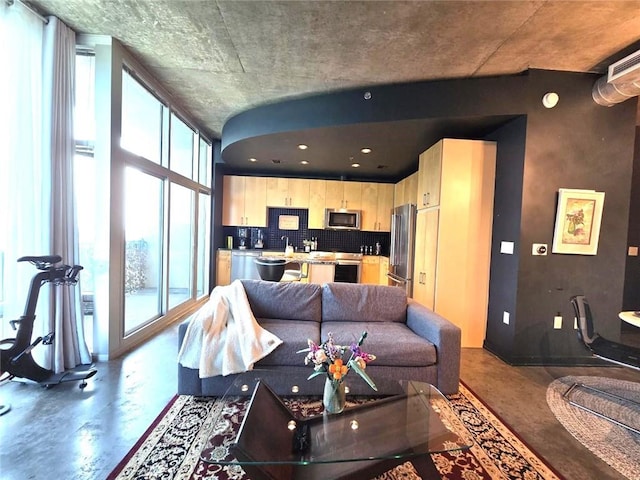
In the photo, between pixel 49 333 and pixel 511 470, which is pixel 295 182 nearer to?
pixel 49 333

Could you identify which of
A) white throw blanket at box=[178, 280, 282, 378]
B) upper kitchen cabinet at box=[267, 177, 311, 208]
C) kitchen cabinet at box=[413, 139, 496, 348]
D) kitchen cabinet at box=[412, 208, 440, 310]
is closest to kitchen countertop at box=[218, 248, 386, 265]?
upper kitchen cabinet at box=[267, 177, 311, 208]

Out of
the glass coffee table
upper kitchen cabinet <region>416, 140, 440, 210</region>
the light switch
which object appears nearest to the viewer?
the glass coffee table

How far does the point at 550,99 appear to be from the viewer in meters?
2.91

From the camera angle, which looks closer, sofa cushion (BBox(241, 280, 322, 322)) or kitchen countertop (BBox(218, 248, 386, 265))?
sofa cushion (BBox(241, 280, 322, 322))

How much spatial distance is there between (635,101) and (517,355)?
280 centimetres

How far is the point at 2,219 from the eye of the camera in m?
2.15

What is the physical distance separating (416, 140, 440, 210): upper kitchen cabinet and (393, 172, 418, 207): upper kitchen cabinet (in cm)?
87

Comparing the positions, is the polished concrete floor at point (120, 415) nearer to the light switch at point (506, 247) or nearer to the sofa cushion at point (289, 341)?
the sofa cushion at point (289, 341)

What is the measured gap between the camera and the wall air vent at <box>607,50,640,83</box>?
2424 millimetres

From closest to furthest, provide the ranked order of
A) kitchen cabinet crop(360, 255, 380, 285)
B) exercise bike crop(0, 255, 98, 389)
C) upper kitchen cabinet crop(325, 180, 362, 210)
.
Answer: exercise bike crop(0, 255, 98, 389)
kitchen cabinet crop(360, 255, 380, 285)
upper kitchen cabinet crop(325, 180, 362, 210)

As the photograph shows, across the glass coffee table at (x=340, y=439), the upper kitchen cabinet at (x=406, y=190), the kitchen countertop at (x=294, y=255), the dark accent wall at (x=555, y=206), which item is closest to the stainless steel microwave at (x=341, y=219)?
the kitchen countertop at (x=294, y=255)

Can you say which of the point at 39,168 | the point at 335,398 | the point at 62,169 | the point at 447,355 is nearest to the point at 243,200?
the point at 62,169

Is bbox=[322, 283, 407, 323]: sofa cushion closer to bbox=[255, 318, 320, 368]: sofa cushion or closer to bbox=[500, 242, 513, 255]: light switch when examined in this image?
bbox=[255, 318, 320, 368]: sofa cushion

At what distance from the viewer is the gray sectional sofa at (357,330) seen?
220 centimetres
